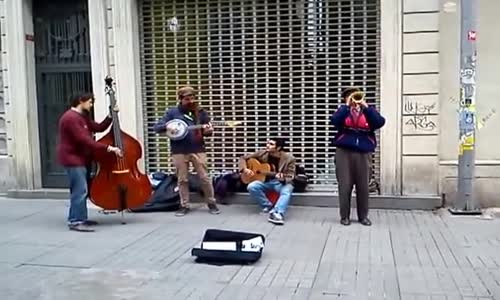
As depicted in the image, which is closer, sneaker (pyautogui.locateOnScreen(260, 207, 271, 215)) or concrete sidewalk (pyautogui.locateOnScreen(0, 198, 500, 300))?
concrete sidewalk (pyautogui.locateOnScreen(0, 198, 500, 300))

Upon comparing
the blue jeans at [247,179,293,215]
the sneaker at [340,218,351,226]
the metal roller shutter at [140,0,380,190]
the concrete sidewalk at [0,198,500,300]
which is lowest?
the concrete sidewalk at [0,198,500,300]

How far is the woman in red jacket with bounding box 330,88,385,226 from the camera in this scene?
7703 mm

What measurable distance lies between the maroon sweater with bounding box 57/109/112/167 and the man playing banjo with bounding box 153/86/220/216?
3.76 feet

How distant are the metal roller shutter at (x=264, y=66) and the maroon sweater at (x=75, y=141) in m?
2.31

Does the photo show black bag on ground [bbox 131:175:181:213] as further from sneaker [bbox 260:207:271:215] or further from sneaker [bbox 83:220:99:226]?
sneaker [bbox 260:207:271:215]

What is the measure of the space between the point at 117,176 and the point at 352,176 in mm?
3015

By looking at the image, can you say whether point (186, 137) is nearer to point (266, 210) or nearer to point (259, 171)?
point (259, 171)

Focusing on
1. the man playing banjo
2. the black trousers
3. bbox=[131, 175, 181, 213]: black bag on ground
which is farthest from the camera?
bbox=[131, 175, 181, 213]: black bag on ground

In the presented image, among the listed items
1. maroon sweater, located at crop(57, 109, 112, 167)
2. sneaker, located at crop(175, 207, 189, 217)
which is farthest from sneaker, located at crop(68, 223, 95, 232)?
sneaker, located at crop(175, 207, 189, 217)

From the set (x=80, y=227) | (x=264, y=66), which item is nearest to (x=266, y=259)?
(x=80, y=227)

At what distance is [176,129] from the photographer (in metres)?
8.45

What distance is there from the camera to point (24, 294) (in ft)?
17.4

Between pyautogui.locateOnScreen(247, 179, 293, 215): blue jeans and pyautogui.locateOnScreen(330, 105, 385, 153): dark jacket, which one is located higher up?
pyautogui.locateOnScreen(330, 105, 385, 153): dark jacket

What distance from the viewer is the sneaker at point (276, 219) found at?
7947mm
